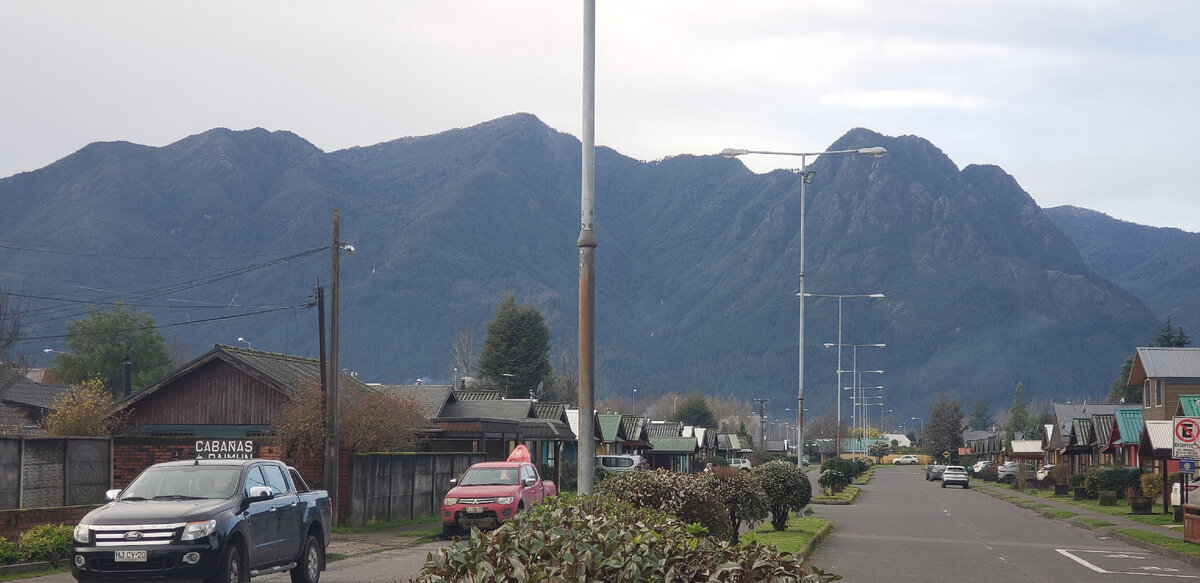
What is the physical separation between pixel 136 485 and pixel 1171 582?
16.5 meters

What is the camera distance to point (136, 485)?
16281 mm

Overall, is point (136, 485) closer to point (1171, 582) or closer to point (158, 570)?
point (158, 570)

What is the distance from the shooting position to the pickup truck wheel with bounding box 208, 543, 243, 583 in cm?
1507

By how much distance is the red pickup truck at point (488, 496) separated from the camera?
29.1m

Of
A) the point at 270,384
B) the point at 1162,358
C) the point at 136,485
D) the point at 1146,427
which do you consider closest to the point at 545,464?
the point at 270,384

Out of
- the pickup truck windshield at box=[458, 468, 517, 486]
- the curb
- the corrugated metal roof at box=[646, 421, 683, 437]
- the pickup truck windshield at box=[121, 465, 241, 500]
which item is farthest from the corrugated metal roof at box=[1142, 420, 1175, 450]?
the corrugated metal roof at box=[646, 421, 683, 437]

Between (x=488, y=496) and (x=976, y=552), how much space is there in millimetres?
11042

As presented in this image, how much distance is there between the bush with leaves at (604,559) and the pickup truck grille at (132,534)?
26.4 ft

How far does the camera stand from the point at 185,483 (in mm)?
16359

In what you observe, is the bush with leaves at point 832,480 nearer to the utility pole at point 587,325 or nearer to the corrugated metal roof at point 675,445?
the corrugated metal roof at point 675,445

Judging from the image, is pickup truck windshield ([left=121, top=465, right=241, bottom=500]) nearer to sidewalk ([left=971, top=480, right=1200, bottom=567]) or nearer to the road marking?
the road marking

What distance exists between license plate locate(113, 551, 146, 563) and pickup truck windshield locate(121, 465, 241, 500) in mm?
1264

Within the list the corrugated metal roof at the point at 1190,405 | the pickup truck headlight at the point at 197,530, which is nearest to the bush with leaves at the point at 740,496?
the pickup truck headlight at the point at 197,530

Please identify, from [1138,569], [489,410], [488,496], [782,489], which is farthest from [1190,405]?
[488,496]
